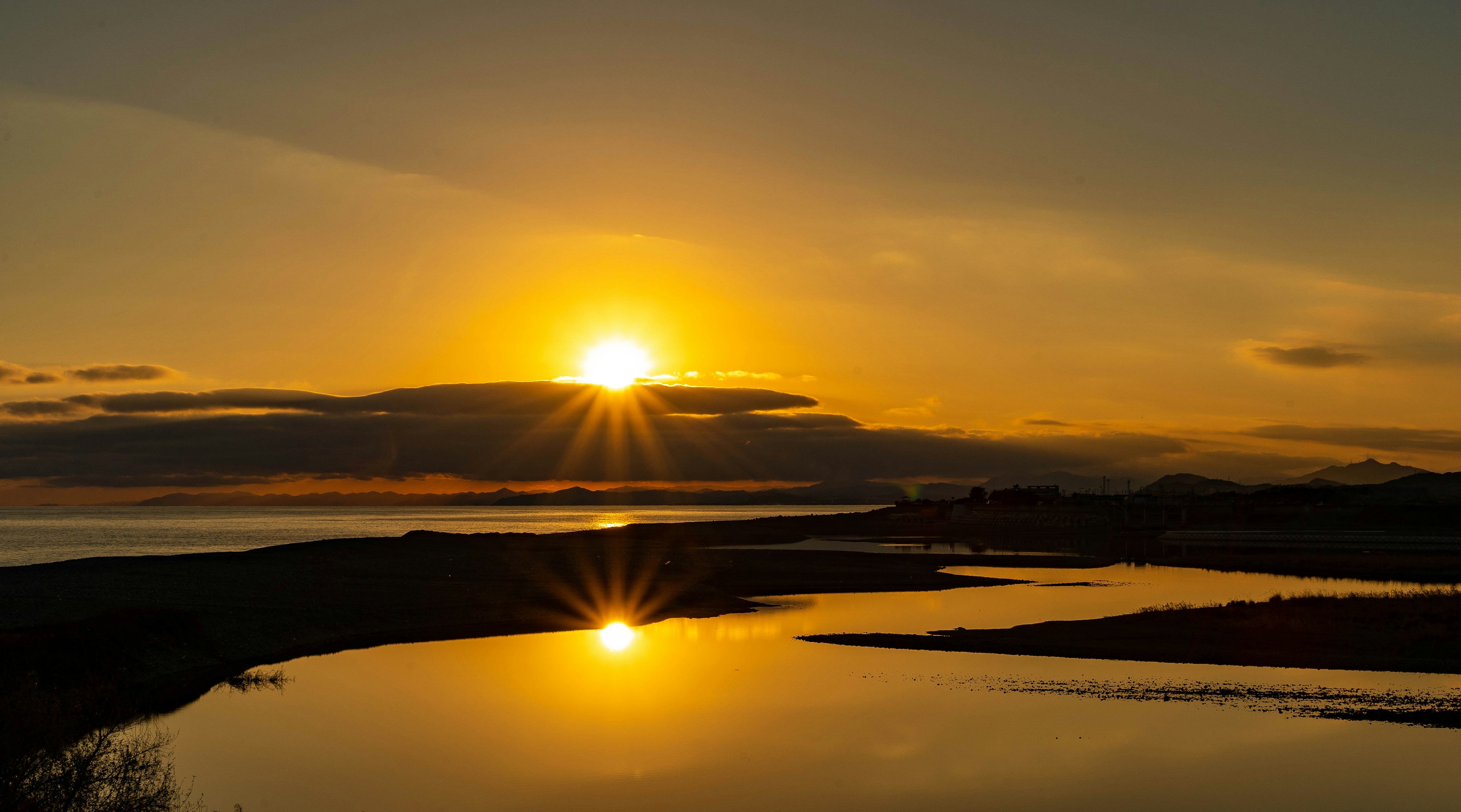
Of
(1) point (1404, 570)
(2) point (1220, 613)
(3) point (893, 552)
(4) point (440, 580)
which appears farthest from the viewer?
(3) point (893, 552)

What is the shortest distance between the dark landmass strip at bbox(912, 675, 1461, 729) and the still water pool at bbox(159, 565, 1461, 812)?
21.3 inches

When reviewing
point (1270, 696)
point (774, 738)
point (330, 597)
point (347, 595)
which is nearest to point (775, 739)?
point (774, 738)

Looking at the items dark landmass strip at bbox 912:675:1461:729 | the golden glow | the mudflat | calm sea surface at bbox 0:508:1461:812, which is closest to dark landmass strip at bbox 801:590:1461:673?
calm sea surface at bbox 0:508:1461:812

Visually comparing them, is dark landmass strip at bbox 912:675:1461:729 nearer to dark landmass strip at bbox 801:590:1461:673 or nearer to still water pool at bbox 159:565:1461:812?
still water pool at bbox 159:565:1461:812

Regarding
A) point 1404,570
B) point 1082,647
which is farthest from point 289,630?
point 1404,570

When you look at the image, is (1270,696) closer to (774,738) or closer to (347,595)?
(774,738)

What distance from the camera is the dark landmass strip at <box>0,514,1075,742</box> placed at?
3266cm

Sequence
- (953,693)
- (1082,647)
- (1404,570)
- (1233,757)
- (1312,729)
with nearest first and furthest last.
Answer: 1. (1233,757)
2. (1312,729)
3. (953,693)
4. (1082,647)
5. (1404,570)

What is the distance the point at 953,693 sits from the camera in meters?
33.4

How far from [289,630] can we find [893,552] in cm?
7707

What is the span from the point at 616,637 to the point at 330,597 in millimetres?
15941

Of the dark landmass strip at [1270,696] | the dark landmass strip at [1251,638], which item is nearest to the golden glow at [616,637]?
the dark landmass strip at [1251,638]

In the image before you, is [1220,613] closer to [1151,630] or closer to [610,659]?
[1151,630]

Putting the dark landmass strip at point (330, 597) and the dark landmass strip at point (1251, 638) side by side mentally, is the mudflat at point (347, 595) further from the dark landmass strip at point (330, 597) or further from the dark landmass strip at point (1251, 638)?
the dark landmass strip at point (1251, 638)
